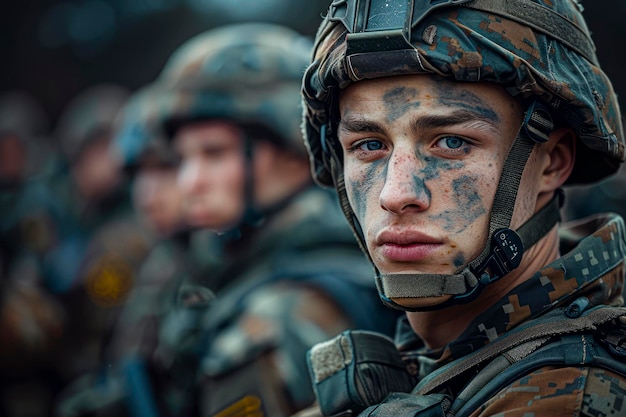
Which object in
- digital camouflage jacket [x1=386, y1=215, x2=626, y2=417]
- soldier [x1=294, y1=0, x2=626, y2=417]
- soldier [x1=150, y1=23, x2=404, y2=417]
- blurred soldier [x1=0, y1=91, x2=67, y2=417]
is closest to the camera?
digital camouflage jacket [x1=386, y1=215, x2=626, y2=417]

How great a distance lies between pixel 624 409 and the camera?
2.12 metres

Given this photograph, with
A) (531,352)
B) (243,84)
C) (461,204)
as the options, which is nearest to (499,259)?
(461,204)

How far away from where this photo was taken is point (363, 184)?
2.60 meters

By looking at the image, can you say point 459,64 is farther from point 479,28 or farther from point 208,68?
point 208,68

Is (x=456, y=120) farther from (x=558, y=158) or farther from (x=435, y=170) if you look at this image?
(x=558, y=158)

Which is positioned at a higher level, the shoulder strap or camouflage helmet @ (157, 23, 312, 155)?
the shoulder strap

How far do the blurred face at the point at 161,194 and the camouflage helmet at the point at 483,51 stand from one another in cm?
512

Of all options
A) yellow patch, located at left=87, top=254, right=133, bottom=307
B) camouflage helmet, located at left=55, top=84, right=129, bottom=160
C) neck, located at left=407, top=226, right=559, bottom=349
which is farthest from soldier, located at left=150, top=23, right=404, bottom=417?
camouflage helmet, located at left=55, top=84, right=129, bottom=160

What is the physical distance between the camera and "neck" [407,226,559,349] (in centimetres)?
261

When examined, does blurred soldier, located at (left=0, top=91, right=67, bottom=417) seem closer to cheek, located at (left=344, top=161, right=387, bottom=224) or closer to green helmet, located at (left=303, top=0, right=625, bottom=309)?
cheek, located at (left=344, top=161, right=387, bottom=224)

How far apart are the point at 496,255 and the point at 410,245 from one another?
0.24 m

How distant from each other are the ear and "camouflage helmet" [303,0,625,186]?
62 mm

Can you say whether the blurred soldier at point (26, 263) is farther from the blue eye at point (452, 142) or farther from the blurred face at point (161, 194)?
the blue eye at point (452, 142)

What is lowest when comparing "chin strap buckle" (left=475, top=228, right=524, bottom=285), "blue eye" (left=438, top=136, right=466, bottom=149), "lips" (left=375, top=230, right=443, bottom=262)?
"chin strap buckle" (left=475, top=228, right=524, bottom=285)
